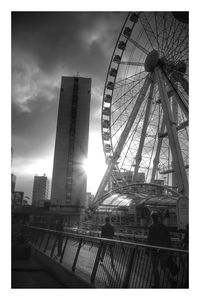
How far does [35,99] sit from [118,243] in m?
7.45

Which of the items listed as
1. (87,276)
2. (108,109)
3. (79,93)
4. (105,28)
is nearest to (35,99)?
(105,28)

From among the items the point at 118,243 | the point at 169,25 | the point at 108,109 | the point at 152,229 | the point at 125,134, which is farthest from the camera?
the point at 108,109

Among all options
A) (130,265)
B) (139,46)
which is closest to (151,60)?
(139,46)

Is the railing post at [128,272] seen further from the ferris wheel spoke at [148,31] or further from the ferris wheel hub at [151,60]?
the ferris wheel spoke at [148,31]

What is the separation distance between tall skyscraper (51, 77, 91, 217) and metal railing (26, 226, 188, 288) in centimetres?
5217

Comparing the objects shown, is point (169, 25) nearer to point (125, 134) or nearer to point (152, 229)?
point (125, 134)

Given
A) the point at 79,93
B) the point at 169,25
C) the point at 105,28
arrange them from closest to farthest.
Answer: the point at 105,28
the point at 169,25
the point at 79,93

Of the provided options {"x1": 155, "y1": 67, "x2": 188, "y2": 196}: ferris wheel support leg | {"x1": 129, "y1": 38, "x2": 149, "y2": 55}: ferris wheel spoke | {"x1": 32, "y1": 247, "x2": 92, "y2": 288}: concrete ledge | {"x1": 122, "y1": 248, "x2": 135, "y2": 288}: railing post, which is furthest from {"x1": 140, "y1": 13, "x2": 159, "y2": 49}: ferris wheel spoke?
{"x1": 122, "y1": 248, "x2": 135, "y2": 288}: railing post

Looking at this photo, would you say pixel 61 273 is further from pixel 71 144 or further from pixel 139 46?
pixel 71 144

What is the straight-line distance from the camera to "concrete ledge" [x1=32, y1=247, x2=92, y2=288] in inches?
234

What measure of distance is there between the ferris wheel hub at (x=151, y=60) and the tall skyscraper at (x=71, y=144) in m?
41.5

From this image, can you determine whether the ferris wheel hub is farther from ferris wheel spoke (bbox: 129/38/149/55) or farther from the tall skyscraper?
the tall skyscraper

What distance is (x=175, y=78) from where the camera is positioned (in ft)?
70.4
